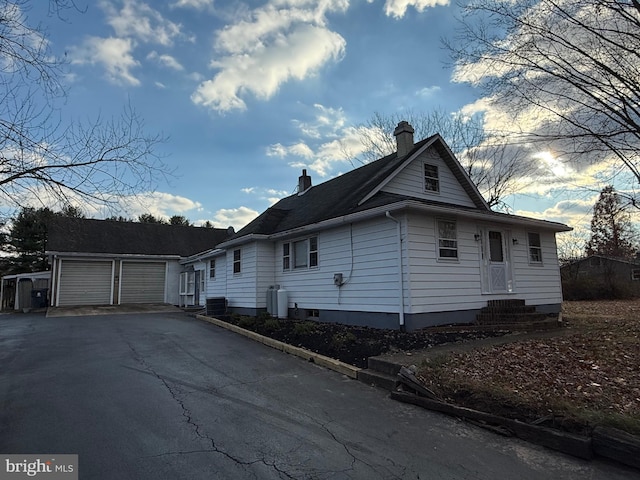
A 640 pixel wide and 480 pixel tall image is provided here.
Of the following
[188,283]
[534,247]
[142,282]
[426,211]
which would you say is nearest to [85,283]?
[142,282]

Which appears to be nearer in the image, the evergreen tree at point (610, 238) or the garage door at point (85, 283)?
the garage door at point (85, 283)

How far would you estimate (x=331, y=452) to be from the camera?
11.9ft

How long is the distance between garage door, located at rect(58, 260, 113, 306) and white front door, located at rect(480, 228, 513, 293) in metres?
20.3

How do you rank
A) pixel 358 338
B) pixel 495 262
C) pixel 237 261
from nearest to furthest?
pixel 358 338
pixel 495 262
pixel 237 261

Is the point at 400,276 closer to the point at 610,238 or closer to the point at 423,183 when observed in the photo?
the point at 423,183

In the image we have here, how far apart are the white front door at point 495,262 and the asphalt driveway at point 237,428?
21.6ft

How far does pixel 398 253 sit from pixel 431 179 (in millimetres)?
5107

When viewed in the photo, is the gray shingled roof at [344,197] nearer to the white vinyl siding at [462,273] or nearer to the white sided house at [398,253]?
the white sided house at [398,253]

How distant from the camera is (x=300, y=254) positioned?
13.2 m

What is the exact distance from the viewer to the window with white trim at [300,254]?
12.6 m

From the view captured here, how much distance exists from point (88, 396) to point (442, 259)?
8.29m

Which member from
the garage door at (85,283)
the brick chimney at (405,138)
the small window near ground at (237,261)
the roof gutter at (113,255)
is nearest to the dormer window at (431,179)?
the brick chimney at (405,138)

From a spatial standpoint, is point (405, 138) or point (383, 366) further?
point (405, 138)

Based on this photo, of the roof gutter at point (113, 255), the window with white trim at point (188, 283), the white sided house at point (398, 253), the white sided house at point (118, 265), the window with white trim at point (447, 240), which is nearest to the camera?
the white sided house at point (398, 253)
